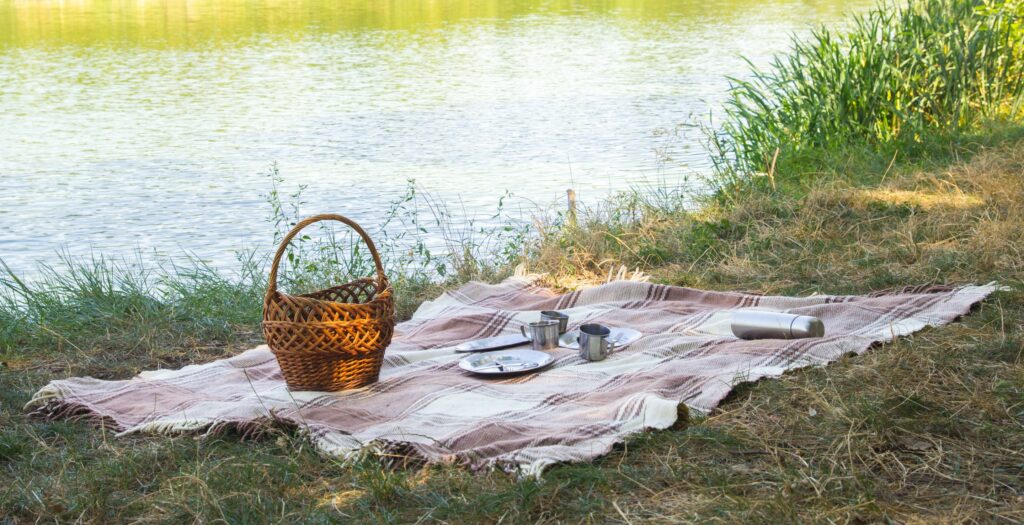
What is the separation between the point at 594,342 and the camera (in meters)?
3.28

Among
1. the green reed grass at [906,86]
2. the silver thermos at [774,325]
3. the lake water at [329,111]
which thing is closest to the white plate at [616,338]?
the silver thermos at [774,325]

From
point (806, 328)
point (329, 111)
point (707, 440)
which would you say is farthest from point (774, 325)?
point (329, 111)

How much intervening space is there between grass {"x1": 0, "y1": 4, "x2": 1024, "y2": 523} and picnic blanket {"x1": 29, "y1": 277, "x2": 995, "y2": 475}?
0.21 feet

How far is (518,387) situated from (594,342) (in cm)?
31

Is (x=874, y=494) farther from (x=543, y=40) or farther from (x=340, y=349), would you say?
(x=543, y=40)

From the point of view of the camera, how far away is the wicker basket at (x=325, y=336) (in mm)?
2951

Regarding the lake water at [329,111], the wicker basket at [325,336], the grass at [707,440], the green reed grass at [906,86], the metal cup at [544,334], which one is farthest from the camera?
the lake water at [329,111]

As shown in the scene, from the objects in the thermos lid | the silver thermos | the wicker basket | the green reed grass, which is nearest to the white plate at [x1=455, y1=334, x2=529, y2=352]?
the wicker basket

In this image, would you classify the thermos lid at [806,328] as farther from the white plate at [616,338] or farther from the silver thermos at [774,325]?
the white plate at [616,338]

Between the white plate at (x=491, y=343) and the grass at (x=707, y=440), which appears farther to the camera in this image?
the white plate at (x=491, y=343)

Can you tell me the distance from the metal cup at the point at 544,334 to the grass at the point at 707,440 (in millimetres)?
734

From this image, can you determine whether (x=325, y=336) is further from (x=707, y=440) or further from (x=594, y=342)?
(x=707, y=440)

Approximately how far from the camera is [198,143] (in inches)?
439

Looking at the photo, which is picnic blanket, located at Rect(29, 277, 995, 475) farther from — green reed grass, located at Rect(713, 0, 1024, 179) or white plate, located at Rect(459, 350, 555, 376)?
green reed grass, located at Rect(713, 0, 1024, 179)
